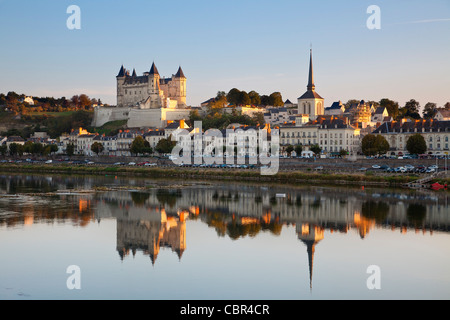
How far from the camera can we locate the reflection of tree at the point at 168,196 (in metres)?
20.6

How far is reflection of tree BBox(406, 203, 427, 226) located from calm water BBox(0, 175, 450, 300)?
6 cm

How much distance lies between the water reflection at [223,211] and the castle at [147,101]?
3329cm

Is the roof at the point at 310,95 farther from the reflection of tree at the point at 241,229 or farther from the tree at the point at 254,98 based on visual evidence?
the reflection of tree at the point at 241,229

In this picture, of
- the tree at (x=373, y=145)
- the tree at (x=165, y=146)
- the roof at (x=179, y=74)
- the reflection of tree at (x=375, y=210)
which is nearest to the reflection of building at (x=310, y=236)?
the reflection of tree at (x=375, y=210)

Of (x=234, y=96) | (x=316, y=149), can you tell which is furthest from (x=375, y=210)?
(x=234, y=96)

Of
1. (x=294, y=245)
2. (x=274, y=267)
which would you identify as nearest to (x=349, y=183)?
(x=294, y=245)

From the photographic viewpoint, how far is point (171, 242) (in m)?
13.5

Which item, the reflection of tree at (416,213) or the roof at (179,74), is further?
the roof at (179,74)

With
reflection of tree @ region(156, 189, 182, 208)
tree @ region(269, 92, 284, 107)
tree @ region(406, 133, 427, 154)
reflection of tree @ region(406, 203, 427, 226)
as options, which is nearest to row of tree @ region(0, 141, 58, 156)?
tree @ region(269, 92, 284, 107)

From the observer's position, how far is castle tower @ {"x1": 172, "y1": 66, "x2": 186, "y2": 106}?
64.7 m

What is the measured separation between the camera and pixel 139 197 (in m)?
22.0
